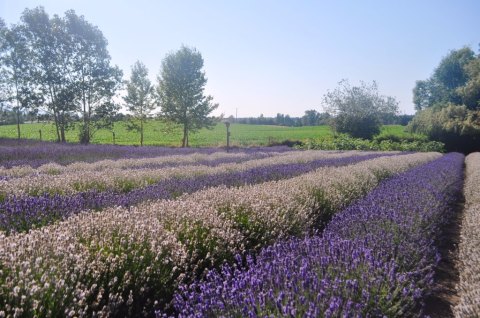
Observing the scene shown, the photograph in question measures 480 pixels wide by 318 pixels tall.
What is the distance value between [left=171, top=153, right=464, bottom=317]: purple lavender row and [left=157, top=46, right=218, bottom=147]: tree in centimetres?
2581

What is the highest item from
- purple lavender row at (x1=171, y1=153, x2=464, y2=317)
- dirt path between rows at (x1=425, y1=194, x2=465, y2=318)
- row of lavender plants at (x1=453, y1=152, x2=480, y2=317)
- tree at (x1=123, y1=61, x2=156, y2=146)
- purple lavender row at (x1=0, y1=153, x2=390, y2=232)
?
tree at (x1=123, y1=61, x2=156, y2=146)

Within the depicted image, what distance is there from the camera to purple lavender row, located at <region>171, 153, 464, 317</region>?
1993mm

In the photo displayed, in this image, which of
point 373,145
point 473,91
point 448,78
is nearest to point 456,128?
point 473,91

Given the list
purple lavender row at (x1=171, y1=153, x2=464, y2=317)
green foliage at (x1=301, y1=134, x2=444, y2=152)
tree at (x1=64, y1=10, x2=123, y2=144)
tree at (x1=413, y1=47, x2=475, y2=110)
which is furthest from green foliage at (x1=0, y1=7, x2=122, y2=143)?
tree at (x1=413, y1=47, x2=475, y2=110)

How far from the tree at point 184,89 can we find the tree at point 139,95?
4.40 feet

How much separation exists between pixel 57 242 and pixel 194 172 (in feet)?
19.8

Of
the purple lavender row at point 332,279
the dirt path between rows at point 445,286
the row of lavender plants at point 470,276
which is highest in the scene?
the purple lavender row at point 332,279

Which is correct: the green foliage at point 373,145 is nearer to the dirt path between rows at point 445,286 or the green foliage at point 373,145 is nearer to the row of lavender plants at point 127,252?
the dirt path between rows at point 445,286

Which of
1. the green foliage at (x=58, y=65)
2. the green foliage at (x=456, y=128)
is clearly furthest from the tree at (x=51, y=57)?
the green foliage at (x=456, y=128)

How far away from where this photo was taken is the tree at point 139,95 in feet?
97.4

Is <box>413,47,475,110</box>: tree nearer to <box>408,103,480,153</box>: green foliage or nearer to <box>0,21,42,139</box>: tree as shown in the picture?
<box>408,103,480,153</box>: green foliage

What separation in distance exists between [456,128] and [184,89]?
1027 inches

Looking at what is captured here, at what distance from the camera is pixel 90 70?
2655cm

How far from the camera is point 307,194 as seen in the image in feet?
17.7
